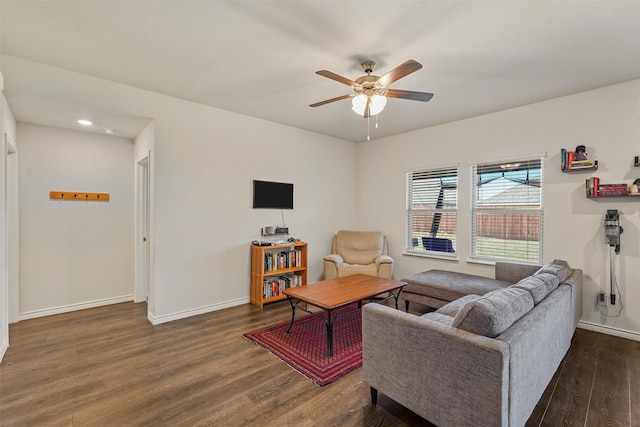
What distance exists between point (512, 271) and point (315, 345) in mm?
2605

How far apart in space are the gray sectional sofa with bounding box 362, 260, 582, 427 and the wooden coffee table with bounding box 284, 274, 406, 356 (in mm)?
771

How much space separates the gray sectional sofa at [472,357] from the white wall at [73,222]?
4.01 metres

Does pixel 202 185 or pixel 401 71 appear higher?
pixel 401 71

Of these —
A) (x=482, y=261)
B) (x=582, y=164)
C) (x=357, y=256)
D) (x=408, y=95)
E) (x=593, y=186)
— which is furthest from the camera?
A: (x=357, y=256)

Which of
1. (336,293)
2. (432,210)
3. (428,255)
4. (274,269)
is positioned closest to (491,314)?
(336,293)

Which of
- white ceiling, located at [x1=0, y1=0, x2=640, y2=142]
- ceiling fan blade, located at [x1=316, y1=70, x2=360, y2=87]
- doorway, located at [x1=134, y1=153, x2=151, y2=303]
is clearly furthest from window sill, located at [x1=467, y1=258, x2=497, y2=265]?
doorway, located at [x1=134, y1=153, x2=151, y2=303]

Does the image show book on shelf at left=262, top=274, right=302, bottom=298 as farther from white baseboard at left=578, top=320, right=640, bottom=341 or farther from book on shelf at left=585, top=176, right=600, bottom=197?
book on shelf at left=585, top=176, right=600, bottom=197

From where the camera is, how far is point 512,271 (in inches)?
144

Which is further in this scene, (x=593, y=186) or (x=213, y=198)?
(x=213, y=198)

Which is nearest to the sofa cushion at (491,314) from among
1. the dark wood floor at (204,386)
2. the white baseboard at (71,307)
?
the dark wood floor at (204,386)

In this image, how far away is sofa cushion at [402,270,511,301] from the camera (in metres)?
3.36

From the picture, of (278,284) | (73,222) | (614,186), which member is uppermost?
(614,186)

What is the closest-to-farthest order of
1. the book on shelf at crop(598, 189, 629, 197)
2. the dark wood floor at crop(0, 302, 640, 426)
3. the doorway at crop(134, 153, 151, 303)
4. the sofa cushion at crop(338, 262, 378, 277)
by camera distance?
the dark wood floor at crop(0, 302, 640, 426)
the book on shelf at crop(598, 189, 629, 197)
the doorway at crop(134, 153, 151, 303)
the sofa cushion at crop(338, 262, 378, 277)

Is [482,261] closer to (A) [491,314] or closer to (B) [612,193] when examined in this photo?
(B) [612,193]
